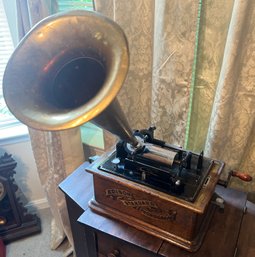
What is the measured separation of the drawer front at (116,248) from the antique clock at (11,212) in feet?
2.80

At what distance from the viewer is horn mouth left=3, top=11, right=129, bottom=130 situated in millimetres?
688

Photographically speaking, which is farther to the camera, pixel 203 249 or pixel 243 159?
pixel 243 159

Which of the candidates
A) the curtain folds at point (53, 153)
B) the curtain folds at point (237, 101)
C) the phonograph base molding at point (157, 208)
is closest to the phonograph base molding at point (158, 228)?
the phonograph base molding at point (157, 208)

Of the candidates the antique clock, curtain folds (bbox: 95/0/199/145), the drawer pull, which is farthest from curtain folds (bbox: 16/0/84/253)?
the drawer pull

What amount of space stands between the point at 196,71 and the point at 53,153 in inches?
32.0

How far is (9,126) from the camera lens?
172 cm

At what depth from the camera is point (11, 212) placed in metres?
1.69

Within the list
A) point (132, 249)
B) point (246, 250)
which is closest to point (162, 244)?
point (132, 249)

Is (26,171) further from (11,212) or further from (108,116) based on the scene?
(108,116)

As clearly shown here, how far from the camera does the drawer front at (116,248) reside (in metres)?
0.83

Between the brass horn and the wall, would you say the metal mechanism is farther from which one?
the wall

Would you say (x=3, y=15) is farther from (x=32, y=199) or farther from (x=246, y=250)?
(x=246, y=250)

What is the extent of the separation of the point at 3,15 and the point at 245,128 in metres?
1.31

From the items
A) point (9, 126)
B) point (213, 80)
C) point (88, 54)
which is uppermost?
point (88, 54)
